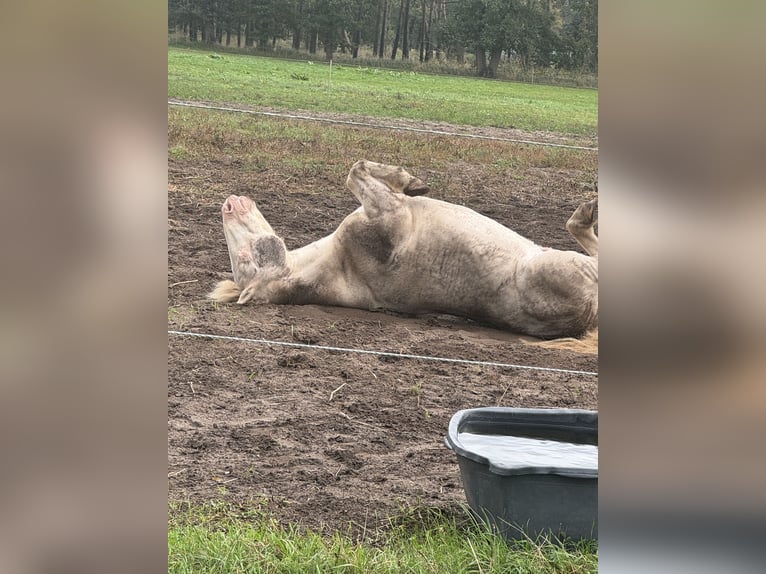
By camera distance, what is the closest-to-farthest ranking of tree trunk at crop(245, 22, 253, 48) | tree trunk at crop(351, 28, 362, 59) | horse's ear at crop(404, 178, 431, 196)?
horse's ear at crop(404, 178, 431, 196) → tree trunk at crop(351, 28, 362, 59) → tree trunk at crop(245, 22, 253, 48)

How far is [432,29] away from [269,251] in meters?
1.29

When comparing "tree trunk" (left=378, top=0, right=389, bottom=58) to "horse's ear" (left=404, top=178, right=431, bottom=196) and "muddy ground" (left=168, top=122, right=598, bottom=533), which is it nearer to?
"muddy ground" (left=168, top=122, right=598, bottom=533)

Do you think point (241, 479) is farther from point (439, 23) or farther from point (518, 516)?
point (439, 23)

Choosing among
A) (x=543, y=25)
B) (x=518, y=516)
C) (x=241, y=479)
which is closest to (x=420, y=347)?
(x=241, y=479)

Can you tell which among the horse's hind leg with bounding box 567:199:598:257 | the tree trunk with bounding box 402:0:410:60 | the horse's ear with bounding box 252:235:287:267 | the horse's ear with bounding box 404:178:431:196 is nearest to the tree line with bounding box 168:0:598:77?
the tree trunk with bounding box 402:0:410:60

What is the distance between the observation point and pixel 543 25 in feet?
13.7

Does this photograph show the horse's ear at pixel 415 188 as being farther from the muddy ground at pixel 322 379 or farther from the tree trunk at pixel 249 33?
the tree trunk at pixel 249 33

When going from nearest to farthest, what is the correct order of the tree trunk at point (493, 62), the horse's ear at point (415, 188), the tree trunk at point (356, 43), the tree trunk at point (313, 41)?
1. the horse's ear at point (415, 188)
2. the tree trunk at point (493, 62)
3. the tree trunk at point (356, 43)
4. the tree trunk at point (313, 41)

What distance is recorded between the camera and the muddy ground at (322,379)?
2.65 metres

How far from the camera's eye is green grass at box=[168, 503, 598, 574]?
79.6 inches

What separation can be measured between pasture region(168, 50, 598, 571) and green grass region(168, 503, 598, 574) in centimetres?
15

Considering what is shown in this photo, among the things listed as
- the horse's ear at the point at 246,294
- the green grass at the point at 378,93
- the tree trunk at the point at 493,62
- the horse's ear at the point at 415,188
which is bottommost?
the horse's ear at the point at 246,294
